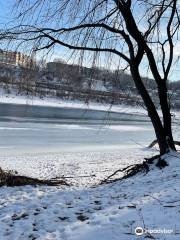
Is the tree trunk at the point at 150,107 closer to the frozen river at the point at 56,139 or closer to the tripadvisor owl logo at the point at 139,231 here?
the tripadvisor owl logo at the point at 139,231

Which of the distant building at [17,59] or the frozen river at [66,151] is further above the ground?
the distant building at [17,59]

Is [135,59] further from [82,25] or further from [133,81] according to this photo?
[82,25]

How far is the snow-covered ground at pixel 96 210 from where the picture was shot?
4727 mm

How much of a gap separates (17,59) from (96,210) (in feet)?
13.5

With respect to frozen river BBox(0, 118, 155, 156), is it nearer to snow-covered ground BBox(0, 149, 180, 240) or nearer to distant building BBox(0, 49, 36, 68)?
distant building BBox(0, 49, 36, 68)

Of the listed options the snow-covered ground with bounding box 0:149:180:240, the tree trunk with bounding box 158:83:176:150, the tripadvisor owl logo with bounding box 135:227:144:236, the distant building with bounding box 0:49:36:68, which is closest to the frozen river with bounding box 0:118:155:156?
the tree trunk with bounding box 158:83:176:150

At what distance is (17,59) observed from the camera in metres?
8.80

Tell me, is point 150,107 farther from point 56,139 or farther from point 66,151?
point 56,139

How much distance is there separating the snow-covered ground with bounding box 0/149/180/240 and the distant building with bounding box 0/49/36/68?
2.55m

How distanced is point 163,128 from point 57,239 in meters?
5.52

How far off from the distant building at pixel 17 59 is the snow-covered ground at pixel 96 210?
255 centimetres

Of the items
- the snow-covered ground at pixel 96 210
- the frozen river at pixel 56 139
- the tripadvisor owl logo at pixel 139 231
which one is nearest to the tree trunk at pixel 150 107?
the snow-covered ground at pixel 96 210

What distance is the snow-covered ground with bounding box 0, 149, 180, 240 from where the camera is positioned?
4727 mm

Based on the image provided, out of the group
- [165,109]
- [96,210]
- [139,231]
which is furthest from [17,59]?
[139,231]
